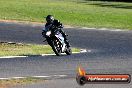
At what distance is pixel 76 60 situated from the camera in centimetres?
1991

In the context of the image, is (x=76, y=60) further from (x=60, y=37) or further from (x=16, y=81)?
(x=16, y=81)

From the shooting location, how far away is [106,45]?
1058 inches

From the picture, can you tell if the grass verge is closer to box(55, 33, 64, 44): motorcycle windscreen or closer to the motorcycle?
the motorcycle

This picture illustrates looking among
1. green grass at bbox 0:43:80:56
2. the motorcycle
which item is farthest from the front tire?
green grass at bbox 0:43:80:56

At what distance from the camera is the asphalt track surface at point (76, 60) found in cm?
1606

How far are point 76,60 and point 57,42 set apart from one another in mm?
2172

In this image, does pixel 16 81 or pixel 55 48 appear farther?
pixel 55 48

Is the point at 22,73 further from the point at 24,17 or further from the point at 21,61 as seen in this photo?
the point at 24,17

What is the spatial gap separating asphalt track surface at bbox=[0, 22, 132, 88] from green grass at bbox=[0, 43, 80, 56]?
147 centimetres

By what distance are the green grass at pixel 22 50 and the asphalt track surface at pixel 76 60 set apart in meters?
1.47

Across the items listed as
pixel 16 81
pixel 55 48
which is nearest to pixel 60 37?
pixel 55 48

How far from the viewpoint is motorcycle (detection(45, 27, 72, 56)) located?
21.4 metres

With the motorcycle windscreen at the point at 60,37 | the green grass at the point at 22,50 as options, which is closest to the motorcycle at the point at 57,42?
the motorcycle windscreen at the point at 60,37

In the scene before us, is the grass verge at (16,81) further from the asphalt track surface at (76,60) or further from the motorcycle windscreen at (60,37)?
the motorcycle windscreen at (60,37)
